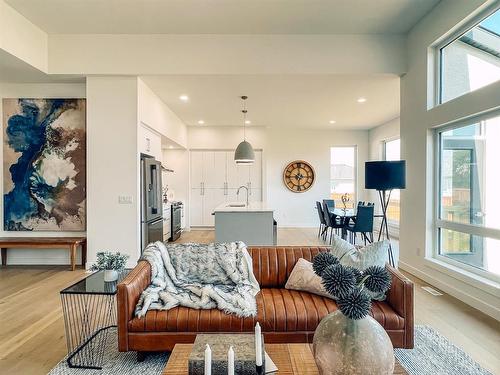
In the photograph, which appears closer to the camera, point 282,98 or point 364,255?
point 364,255

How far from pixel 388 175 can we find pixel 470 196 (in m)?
0.89

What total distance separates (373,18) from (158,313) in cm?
433

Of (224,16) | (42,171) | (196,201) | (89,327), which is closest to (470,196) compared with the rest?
(224,16)

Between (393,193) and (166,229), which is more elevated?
(393,193)

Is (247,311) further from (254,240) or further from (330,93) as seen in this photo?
(330,93)

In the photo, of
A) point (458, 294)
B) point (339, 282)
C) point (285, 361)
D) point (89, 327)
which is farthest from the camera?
point (458, 294)

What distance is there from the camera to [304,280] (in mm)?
2406

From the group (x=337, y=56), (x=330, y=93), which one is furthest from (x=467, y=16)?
(x=330, y=93)

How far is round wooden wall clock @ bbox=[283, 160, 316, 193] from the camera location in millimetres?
9133

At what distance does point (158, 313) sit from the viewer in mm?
2055

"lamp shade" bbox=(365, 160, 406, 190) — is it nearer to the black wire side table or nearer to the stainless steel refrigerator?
the black wire side table

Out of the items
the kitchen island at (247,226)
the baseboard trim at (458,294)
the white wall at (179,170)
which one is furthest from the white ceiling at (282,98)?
the baseboard trim at (458,294)

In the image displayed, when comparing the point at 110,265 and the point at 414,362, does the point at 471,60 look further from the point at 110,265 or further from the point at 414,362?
the point at 110,265

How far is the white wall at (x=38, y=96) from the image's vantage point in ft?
15.9
